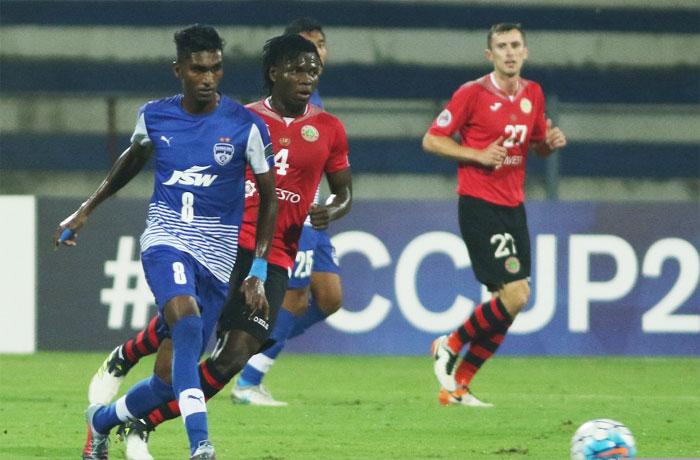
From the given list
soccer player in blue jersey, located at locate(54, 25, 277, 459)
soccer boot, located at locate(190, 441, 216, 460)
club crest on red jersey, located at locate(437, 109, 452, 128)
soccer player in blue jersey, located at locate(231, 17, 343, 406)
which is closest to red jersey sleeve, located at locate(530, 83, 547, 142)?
club crest on red jersey, located at locate(437, 109, 452, 128)

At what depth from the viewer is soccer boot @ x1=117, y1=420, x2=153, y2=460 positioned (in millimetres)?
6641

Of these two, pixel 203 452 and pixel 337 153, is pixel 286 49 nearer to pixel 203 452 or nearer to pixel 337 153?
pixel 337 153

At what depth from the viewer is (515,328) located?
12.2 metres

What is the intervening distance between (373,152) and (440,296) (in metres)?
1.88

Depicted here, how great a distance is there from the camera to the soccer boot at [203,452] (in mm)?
5973

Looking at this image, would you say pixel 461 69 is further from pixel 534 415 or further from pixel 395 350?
pixel 534 415

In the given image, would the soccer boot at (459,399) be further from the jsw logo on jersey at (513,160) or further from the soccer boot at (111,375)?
the soccer boot at (111,375)

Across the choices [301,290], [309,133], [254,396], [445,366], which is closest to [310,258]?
[301,290]

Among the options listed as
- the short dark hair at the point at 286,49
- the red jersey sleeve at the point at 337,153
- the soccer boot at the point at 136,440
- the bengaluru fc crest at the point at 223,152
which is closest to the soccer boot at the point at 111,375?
the soccer boot at the point at 136,440

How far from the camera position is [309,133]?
24.1 feet

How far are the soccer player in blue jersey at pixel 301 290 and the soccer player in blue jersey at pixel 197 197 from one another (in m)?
2.30

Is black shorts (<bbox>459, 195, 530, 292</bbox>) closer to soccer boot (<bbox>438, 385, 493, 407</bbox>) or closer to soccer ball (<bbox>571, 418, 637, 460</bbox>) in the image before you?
soccer boot (<bbox>438, 385, 493, 407</bbox>)

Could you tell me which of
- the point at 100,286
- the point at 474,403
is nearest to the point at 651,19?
the point at 100,286

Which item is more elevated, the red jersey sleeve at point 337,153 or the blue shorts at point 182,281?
the red jersey sleeve at point 337,153
